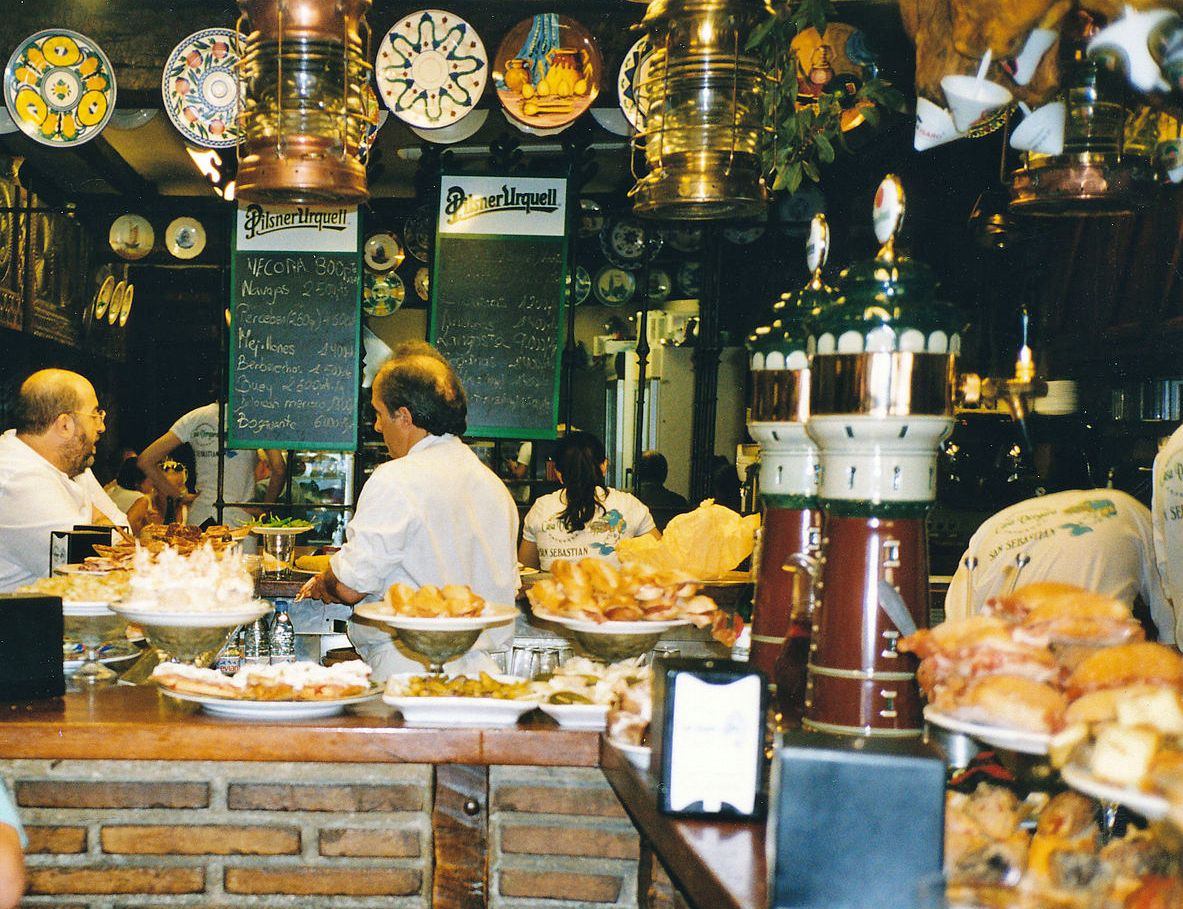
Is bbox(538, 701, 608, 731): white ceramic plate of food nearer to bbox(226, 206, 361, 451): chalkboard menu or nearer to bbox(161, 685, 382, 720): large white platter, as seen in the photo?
bbox(161, 685, 382, 720): large white platter

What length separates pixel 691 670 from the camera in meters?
1.75

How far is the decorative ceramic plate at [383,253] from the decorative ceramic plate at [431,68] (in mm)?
2173

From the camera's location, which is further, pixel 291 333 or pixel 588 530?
pixel 291 333

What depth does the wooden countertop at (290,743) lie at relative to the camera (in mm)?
2350

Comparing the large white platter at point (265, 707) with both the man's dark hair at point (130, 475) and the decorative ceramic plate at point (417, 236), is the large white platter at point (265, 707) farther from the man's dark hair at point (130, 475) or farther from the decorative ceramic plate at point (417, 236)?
the man's dark hair at point (130, 475)

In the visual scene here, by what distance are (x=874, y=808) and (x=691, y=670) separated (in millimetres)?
524

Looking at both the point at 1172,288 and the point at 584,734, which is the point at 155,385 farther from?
the point at 584,734

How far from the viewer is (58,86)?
534 cm

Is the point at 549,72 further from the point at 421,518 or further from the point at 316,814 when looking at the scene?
the point at 316,814

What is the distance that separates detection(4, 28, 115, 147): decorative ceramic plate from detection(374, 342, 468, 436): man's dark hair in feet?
8.34

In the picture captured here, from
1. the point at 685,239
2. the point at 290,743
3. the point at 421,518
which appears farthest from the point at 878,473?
the point at 685,239

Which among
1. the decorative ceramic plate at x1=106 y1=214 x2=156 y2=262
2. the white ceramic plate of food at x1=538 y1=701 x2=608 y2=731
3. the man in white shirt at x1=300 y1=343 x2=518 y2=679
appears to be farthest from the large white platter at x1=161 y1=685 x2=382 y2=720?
the decorative ceramic plate at x1=106 y1=214 x2=156 y2=262

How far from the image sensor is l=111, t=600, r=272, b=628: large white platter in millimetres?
2604

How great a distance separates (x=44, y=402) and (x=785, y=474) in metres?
3.36
